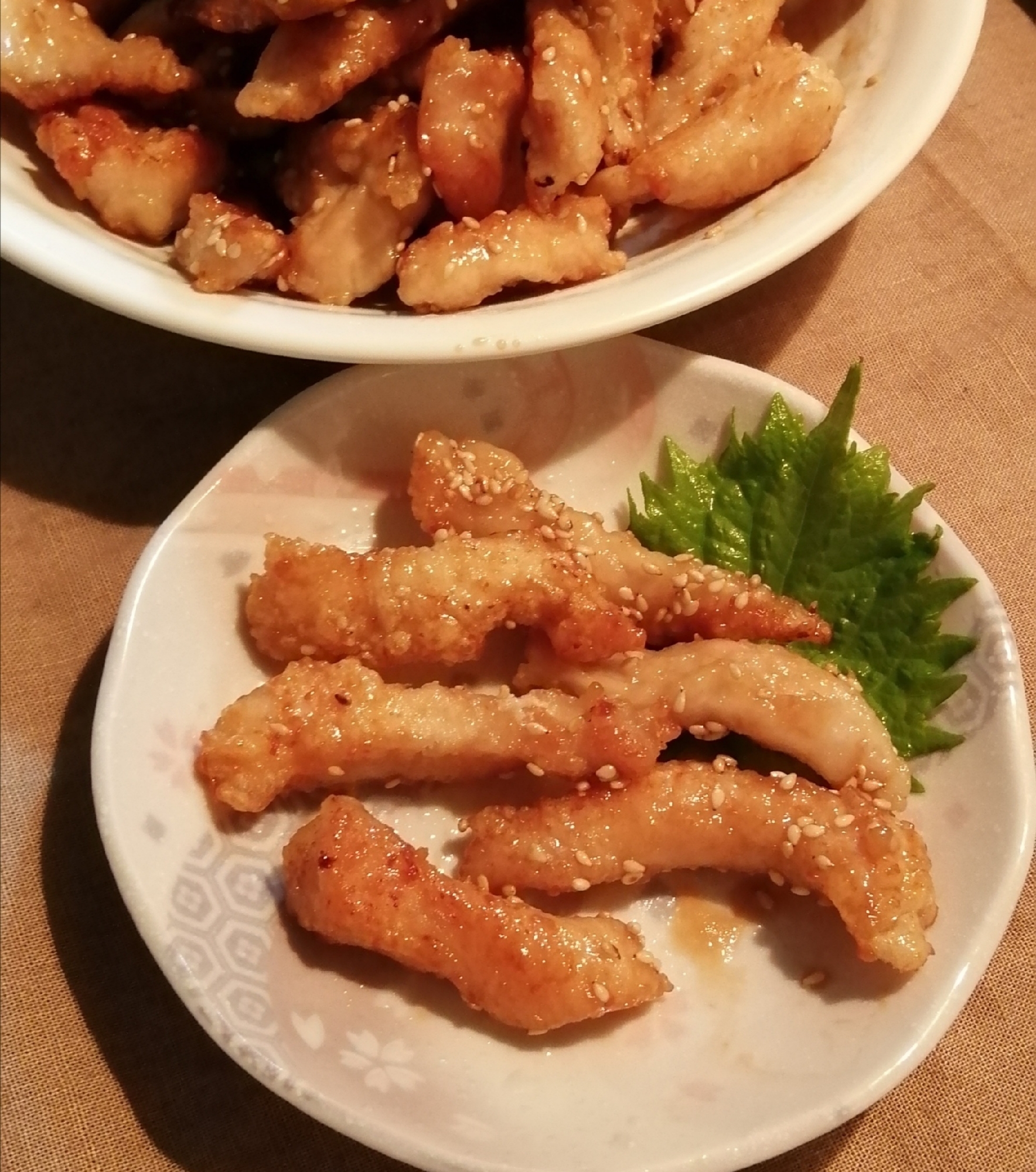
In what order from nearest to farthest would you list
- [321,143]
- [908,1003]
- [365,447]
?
[908,1003], [321,143], [365,447]

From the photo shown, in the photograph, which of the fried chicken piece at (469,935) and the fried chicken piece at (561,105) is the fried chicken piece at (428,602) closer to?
the fried chicken piece at (469,935)

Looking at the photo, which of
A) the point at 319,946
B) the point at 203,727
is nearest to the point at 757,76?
the point at 203,727

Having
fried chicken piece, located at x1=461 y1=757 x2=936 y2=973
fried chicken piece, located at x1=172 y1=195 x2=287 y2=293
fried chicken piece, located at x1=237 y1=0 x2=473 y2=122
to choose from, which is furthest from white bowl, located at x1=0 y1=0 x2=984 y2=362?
fried chicken piece, located at x1=461 y1=757 x2=936 y2=973

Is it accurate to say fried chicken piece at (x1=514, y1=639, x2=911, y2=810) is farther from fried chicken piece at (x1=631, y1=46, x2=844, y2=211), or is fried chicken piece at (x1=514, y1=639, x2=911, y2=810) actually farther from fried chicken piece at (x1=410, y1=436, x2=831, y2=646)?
fried chicken piece at (x1=631, y1=46, x2=844, y2=211)

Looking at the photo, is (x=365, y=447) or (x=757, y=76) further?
(x=365, y=447)

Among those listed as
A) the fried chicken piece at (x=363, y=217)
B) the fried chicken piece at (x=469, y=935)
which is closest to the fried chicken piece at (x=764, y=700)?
the fried chicken piece at (x=469, y=935)

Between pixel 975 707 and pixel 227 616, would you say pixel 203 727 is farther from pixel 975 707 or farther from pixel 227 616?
pixel 975 707

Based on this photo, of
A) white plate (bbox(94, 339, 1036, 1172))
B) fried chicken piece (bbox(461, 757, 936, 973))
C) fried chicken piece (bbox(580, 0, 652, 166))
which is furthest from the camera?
fried chicken piece (bbox(580, 0, 652, 166))
